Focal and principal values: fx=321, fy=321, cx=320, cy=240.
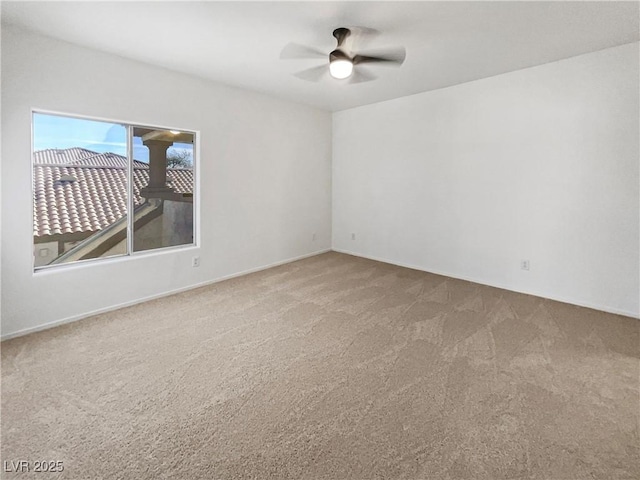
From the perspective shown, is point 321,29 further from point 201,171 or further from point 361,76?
point 201,171

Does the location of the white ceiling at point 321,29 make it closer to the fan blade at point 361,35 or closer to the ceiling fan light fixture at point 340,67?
the fan blade at point 361,35

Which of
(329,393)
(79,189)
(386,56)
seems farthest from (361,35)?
(79,189)

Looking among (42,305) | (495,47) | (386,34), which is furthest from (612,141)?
(42,305)

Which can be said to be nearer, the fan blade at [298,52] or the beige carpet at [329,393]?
the beige carpet at [329,393]

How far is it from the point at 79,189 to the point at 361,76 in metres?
3.29

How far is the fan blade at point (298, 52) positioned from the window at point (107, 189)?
5.08 ft

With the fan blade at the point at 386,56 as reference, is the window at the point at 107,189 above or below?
below

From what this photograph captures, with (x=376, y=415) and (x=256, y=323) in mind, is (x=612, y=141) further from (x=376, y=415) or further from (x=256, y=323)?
(x=256, y=323)

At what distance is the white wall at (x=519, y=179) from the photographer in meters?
3.18

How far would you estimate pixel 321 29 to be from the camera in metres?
2.67

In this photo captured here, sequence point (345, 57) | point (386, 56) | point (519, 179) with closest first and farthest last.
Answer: point (345, 57) → point (386, 56) → point (519, 179)

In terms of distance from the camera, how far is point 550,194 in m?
3.59

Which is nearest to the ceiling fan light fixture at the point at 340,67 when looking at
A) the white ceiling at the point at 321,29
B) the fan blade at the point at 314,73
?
the white ceiling at the point at 321,29

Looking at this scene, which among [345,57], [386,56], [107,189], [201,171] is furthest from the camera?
[201,171]
